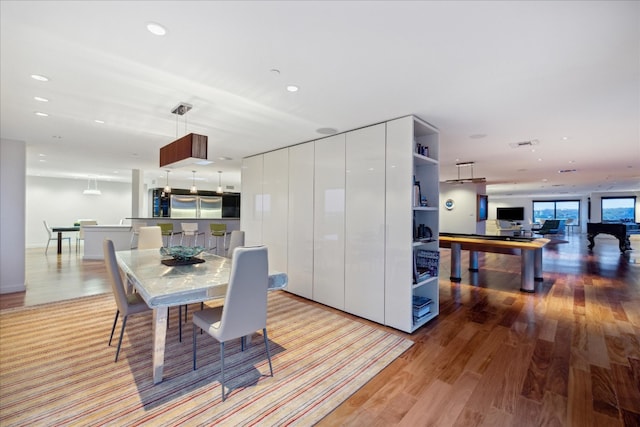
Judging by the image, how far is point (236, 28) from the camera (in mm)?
1765

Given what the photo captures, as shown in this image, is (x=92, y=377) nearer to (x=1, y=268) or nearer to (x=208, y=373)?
(x=208, y=373)

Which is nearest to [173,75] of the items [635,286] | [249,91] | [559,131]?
[249,91]

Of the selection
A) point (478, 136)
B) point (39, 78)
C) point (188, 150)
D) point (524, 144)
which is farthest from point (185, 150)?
point (524, 144)

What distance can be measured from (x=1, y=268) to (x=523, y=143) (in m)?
8.69

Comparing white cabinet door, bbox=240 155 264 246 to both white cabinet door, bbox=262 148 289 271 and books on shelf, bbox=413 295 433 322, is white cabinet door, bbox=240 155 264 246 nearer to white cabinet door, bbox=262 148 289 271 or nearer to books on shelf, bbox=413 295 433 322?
white cabinet door, bbox=262 148 289 271

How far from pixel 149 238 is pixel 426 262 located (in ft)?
14.9

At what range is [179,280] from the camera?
2.41 m

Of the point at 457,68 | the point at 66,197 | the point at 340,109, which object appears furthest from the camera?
the point at 66,197

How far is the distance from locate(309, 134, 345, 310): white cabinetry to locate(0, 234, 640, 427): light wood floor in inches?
52.1

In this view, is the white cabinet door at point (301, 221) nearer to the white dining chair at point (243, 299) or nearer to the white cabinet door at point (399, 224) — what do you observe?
the white cabinet door at point (399, 224)

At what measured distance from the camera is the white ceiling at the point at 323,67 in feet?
5.35

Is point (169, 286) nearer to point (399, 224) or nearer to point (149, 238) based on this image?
point (399, 224)

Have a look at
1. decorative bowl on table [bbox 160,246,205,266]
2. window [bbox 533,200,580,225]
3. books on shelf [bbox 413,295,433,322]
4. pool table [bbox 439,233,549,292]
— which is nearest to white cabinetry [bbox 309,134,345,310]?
books on shelf [bbox 413,295,433,322]

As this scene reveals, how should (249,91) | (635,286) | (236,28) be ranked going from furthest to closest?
(635,286)
(249,91)
(236,28)
